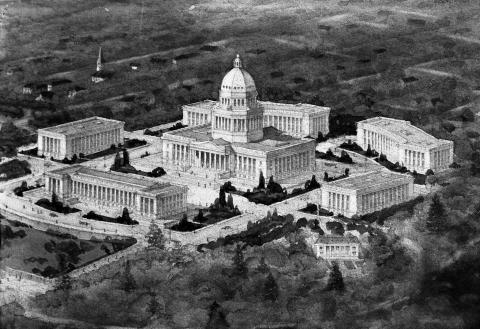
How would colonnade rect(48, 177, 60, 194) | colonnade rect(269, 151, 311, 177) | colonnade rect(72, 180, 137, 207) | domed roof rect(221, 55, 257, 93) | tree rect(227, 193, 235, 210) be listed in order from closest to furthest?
1. colonnade rect(72, 180, 137, 207)
2. tree rect(227, 193, 235, 210)
3. colonnade rect(48, 177, 60, 194)
4. colonnade rect(269, 151, 311, 177)
5. domed roof rect(221, 55, 257, 93)

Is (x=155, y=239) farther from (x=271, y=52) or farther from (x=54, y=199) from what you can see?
(x=271, y=52)

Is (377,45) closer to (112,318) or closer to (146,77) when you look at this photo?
(146,77)

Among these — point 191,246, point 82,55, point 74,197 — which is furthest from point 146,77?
point 191,246

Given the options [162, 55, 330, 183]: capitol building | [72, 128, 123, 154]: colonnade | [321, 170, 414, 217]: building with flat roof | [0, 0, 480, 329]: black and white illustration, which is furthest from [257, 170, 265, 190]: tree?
[72, 128, 123, 154]: colonnade

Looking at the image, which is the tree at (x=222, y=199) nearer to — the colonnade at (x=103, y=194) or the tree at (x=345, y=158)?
the colonnade at (x=103, y=194)

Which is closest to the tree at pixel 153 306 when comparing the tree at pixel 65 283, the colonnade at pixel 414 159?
the tree at pixel 65 283

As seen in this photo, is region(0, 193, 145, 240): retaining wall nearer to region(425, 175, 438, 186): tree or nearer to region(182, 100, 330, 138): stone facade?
region(425, 175, 438, 186): tree
